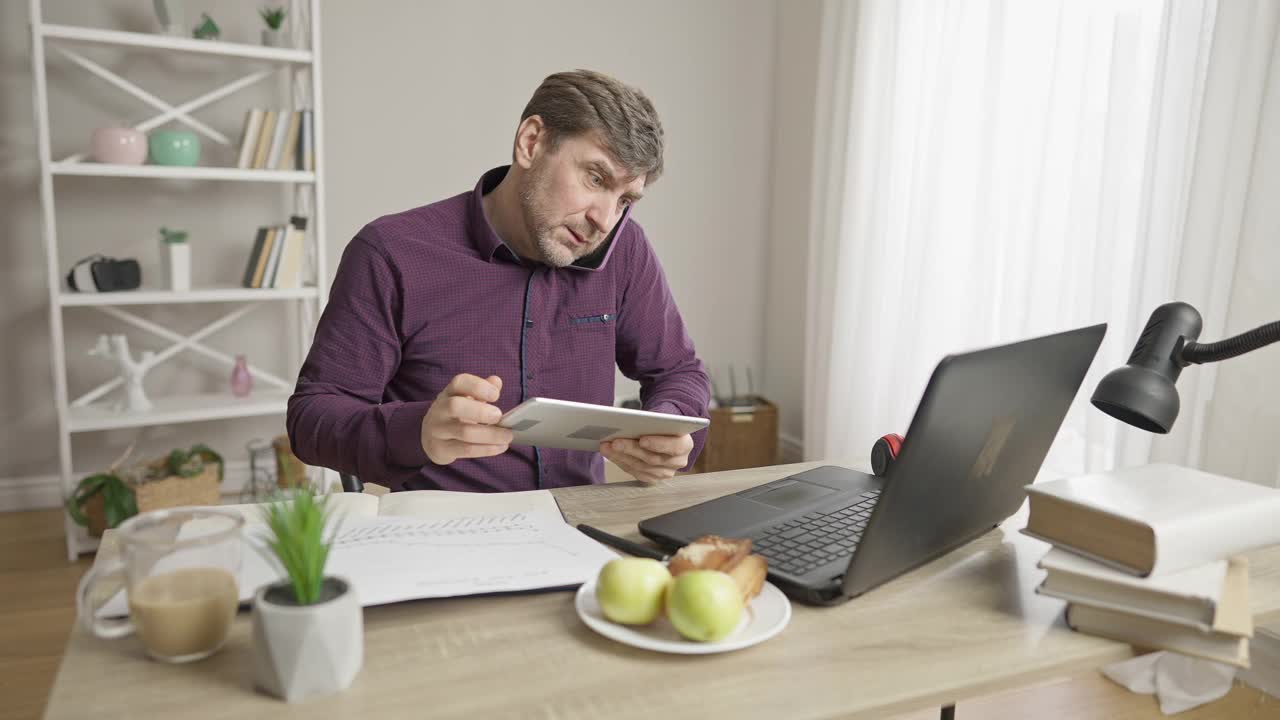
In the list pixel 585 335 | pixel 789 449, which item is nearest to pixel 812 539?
pixel 585 335

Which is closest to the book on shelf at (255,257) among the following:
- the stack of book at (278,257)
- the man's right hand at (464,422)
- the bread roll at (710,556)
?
the stack of book at (278,257)

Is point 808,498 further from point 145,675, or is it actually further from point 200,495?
point 200,495

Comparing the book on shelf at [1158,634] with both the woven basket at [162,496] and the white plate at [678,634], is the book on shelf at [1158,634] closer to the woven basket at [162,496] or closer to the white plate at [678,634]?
the white plate at [678,634]

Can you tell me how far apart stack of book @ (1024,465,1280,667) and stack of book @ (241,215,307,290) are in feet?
8.89

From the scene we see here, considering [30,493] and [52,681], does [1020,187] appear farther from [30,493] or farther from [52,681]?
[30,493]

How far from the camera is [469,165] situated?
3.70 meters

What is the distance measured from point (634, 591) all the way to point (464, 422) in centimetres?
40

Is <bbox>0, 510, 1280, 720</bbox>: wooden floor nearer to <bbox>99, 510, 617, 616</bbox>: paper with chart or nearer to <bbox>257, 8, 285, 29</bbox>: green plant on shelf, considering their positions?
<bbox>99, 510, 617, 616</bbox>: paper with chart

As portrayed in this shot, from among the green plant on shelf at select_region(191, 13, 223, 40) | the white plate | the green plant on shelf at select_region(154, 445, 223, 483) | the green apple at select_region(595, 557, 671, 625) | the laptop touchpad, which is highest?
the green plant on shelf at select_region(191, 13, 223, 40)

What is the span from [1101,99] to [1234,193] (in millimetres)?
562

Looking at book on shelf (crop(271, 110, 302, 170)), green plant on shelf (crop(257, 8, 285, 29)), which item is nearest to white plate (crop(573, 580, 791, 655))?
book on shelf (crop(271, 110, 302, 170))

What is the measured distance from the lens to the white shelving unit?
275 cm

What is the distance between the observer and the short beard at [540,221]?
1546mm

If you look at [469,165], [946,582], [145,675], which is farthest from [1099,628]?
[469,165]
